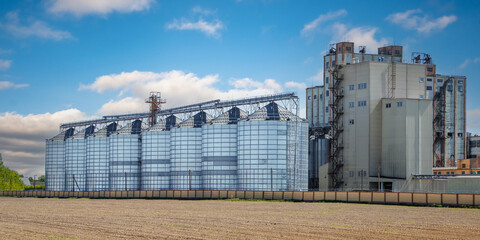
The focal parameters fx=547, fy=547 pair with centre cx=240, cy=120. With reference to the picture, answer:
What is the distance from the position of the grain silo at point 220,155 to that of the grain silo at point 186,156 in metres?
4.99

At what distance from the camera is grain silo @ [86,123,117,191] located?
125 m

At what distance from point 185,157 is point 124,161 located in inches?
778

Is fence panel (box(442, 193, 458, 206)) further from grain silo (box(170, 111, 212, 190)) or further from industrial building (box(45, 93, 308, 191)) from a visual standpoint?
grain silo (box(170, 111, 212, 190))

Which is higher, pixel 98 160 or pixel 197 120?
pixel 197 120

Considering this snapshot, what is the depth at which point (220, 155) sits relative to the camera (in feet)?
324

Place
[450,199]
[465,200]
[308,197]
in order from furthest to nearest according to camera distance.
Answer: [308,197], [450,199], [465,200]

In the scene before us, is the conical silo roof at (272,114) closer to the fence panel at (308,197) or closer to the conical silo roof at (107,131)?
the fence panel at (308,197)

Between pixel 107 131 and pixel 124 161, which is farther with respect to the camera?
pixel 107 131

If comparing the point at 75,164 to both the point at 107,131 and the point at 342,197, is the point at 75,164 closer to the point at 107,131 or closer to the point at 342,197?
the point at 107,131

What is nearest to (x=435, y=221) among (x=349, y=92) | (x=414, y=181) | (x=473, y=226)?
(x=473, y=226)

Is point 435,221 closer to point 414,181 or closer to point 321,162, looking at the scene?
point 414,181

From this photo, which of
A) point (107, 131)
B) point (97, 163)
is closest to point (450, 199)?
point (97, 163)

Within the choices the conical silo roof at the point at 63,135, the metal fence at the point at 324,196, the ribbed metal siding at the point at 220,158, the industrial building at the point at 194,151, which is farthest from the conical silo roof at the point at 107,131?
the ribbed metal siding at the point at 220,158

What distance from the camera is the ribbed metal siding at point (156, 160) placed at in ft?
363
